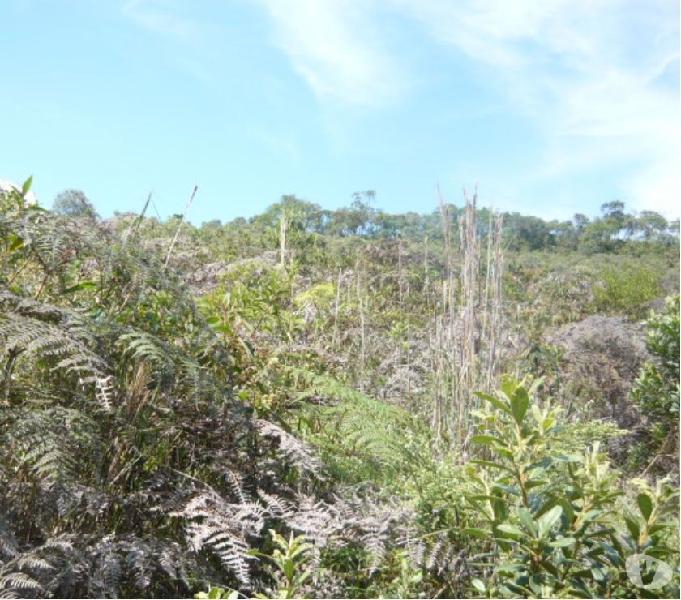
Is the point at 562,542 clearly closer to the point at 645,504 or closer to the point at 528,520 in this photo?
the point at 528,520

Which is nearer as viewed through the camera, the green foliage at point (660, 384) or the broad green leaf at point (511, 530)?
the broad green leaf at point (511, 530)

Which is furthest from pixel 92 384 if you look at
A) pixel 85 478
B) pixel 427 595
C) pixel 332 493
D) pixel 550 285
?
pixel 550 285

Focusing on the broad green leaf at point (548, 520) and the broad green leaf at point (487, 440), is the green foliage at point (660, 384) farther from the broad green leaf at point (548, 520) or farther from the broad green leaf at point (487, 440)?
the broad green leaf at point (548, 520)

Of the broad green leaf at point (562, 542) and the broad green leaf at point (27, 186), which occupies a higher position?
the broad green leaf at point (27, 186)

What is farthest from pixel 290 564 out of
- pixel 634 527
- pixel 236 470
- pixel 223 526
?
pixel 634 527

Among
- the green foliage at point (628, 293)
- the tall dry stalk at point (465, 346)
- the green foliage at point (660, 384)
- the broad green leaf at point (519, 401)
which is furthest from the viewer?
the green foliage at point (628, 293)

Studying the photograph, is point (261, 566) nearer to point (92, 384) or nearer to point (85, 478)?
point (85, 478)

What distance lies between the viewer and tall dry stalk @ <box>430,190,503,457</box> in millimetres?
2939

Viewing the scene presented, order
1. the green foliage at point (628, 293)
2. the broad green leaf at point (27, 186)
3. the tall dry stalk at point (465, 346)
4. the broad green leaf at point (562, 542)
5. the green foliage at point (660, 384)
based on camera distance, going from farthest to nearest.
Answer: the green foliage at point (628, 293) → the green foliage at point (660, 384) → the tall dry stalk at point (465, 346) → the broad green leaf at point (27, 186) → the broad green leaf at point (562, 542)

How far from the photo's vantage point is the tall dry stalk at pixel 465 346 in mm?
2939

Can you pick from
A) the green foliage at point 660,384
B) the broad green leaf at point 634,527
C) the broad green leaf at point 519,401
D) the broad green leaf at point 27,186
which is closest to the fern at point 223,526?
the broad green leaf at point 519,401

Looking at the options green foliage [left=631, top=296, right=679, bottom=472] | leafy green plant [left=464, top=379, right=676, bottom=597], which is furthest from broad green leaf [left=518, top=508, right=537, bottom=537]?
green foliage [left=631, top=296, right=679, bottom=472]

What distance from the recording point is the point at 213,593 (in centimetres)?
141

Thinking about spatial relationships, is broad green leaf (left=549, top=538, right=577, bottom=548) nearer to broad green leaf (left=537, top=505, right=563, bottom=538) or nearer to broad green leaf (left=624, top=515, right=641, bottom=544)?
broad green leaf (left=537, top=505, right=563, bottom=538)
